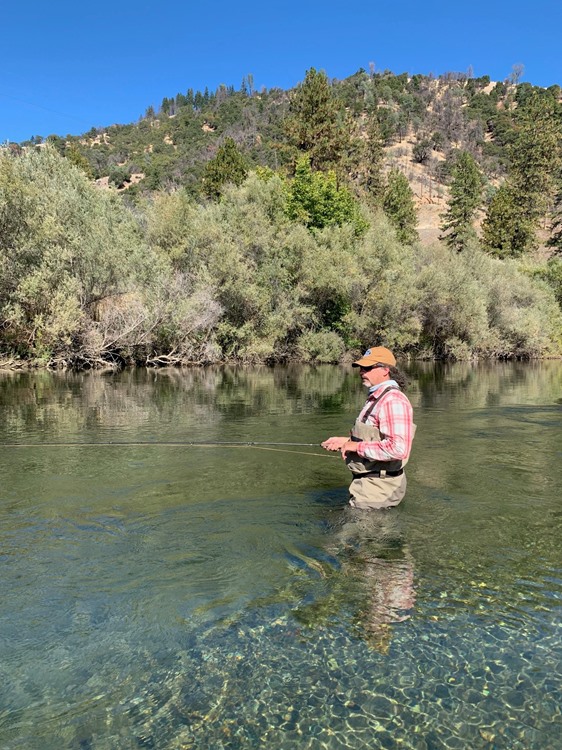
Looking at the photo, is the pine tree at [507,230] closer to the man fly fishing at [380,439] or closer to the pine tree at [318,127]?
the pine tree at [318,127]

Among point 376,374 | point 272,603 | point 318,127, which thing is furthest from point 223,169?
point 272,603

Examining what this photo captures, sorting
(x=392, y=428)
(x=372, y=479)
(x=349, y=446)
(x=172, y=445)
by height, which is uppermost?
(x=392, y=428)

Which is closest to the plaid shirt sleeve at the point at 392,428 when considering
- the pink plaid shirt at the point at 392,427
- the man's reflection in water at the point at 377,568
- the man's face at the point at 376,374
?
the pink plaid shirt at the point at 392,427

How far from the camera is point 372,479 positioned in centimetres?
707

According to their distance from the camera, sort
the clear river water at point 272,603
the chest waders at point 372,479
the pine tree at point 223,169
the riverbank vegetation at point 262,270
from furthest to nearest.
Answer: the pine tree at point 223,169 → the riverbank vegetation at point 262,270 → the chest waders at point 372,479 → the clear river water at point 272,603

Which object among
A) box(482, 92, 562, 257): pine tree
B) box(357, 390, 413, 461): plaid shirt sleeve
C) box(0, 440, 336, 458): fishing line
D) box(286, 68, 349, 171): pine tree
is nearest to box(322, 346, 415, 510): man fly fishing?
box(357, 390, 413, 461): plaid shirt sleeve

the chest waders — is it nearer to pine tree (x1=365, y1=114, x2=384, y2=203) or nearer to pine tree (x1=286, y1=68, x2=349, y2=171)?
pine tree (x1=286, y1=68, x2=349, y2=171)

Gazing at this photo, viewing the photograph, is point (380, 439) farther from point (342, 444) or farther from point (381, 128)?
point (381, 128)

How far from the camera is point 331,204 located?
4775 centimetres

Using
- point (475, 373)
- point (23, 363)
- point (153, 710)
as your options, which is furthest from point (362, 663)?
point (475, 373)

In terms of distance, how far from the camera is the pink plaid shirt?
6.41 metres

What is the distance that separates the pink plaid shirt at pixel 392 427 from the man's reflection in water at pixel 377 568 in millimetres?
959

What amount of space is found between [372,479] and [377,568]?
1.42 meters

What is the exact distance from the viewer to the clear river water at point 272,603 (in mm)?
3654
